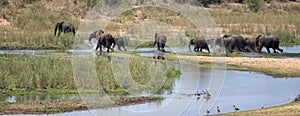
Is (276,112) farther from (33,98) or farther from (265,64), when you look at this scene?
(265,64)

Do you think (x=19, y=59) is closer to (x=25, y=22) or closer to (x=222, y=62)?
(x=222, y=62)

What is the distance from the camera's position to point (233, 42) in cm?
3144

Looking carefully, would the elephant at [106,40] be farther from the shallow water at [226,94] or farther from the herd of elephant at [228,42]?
the shallow water at [226,94]

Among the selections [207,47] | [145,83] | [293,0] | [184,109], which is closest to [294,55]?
[207,47]

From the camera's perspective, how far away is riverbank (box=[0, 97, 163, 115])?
1748cm

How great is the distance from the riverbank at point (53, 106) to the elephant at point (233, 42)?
12.8m

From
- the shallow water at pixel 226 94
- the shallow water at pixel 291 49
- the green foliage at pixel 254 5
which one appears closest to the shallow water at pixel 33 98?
the shallow water at pixel 226 94

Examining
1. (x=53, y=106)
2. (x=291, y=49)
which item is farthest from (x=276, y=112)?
(x=291, y=49)

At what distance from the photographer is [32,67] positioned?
2203cm

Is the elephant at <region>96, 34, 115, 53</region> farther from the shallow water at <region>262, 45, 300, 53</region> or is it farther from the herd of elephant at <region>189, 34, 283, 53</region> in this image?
the shallow water at <region>262, 45, 300, 53</region>

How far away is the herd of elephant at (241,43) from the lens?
31.1 metres

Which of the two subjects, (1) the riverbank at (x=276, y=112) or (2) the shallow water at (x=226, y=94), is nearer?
(1) the riverbank at (x=276, y=112)

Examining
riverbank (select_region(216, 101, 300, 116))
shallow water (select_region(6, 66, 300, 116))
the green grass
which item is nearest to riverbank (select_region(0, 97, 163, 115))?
shallow water (select_region(6, 66, 300, 116))

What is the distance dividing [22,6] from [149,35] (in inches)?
385
